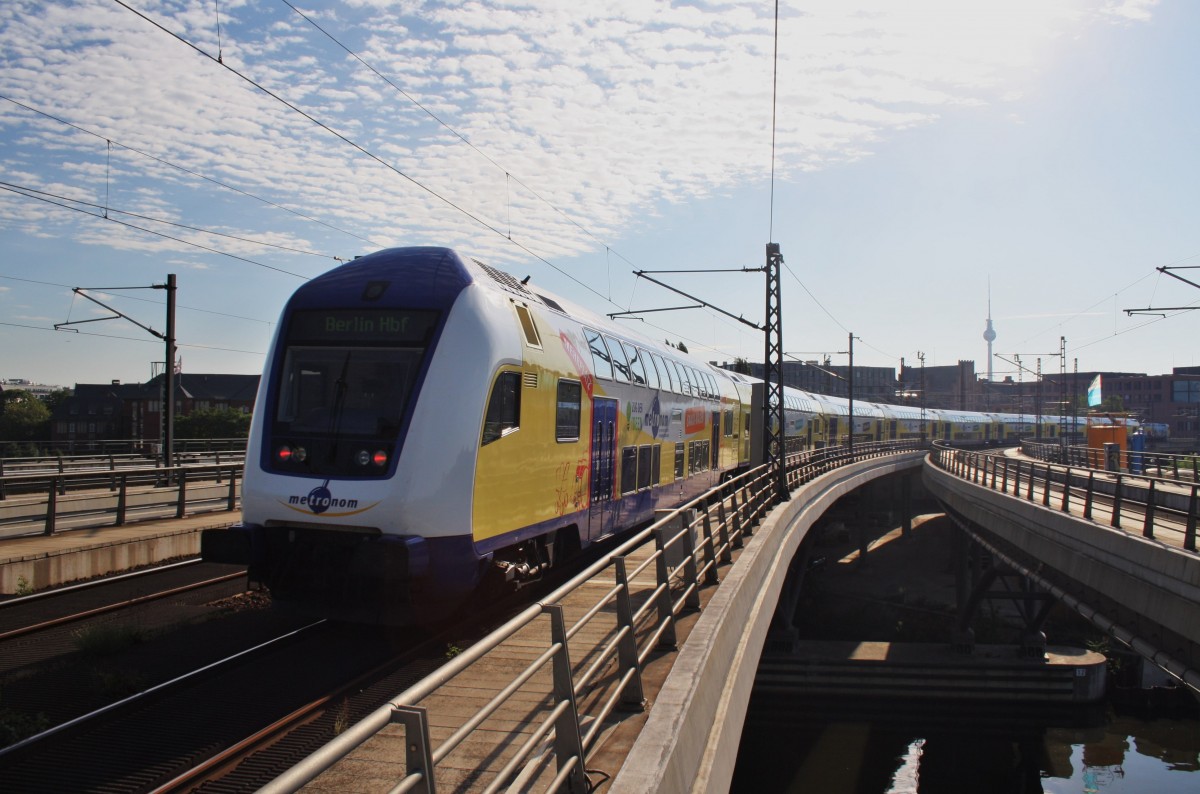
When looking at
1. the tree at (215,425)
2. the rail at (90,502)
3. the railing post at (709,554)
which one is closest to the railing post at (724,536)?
the railing post at (709,554)

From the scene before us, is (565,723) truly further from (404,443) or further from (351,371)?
(351,371)

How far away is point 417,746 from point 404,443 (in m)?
6.34

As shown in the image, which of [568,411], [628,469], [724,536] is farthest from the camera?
[628,469]

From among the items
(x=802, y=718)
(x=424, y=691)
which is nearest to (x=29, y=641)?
(x=424, y=691)

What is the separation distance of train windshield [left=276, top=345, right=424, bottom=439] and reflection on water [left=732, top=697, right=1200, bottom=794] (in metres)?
21.6

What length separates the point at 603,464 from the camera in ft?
45.4

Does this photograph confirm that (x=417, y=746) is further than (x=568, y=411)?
No

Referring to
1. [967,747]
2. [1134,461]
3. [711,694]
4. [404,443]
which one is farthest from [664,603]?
[1134,461]

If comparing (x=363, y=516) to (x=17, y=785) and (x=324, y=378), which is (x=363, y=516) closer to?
(x=324, y=378)

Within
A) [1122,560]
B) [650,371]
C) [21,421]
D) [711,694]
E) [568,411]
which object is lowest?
[711,694]

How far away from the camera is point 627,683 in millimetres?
6035

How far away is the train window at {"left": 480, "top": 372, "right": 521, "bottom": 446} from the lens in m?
9.73

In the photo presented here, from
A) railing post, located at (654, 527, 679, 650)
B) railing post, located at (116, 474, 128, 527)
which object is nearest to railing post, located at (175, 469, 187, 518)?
railing post, located at (116, 474, 128, 527)

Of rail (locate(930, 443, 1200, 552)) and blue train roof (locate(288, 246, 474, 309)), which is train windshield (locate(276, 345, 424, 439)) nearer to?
blue train roof (locate(288, 246, 474, 309))
